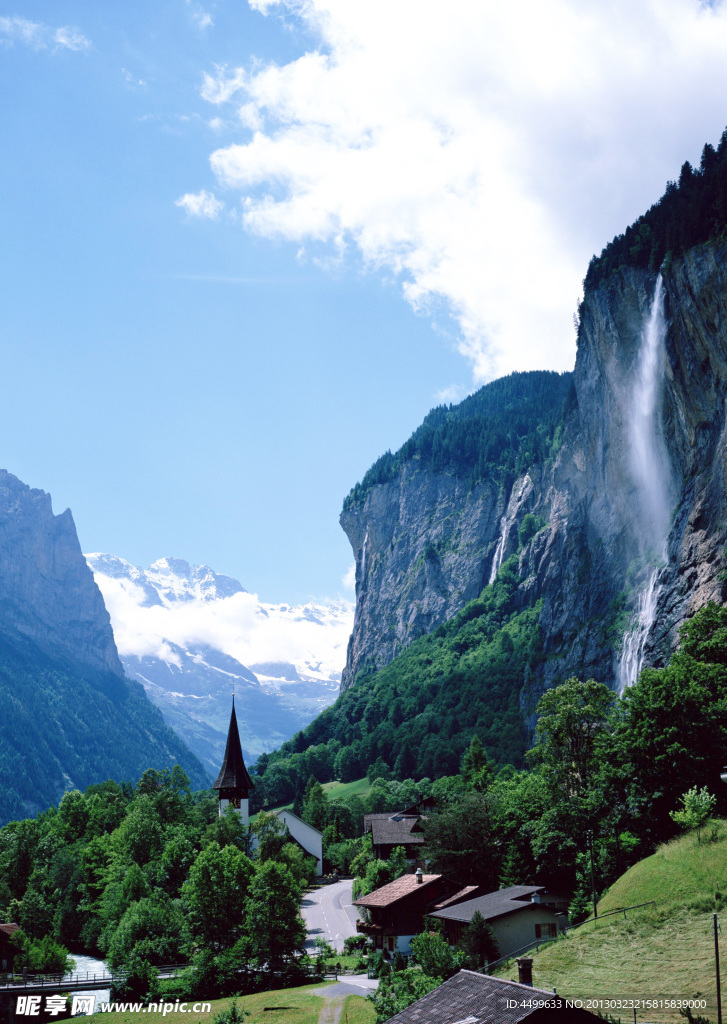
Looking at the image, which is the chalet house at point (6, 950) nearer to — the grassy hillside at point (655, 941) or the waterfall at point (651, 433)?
the grassy hillside at point (655, 941)

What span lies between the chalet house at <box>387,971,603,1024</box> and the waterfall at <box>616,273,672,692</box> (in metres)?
84.9

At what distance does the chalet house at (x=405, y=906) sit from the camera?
191 ft

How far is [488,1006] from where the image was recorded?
23094 millimetres

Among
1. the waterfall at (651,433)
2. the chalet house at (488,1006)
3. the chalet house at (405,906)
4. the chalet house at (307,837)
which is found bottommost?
the chalet house at (405,906)

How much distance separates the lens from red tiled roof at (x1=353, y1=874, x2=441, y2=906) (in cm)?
5994

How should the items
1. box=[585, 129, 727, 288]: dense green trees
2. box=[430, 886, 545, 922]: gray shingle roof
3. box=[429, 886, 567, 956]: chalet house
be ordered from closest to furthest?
1. box=[429, 886, 567, 956]: chalet house
2. box=[430, 886, 545, 922]: gray shingle roof
3. box=[585, 129, 727, 288]: dense green trees

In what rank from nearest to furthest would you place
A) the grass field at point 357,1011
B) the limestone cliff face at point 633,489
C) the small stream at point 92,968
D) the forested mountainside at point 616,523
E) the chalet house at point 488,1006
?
1. the chalet house at point 488,1006
2. the grass field at point 357,1011
3. the small stream at point 92,968
4. the limestone cliff face at point 633,489
5. the forested mountainside at point 616,523

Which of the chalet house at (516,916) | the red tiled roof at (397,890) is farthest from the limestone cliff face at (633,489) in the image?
the chalet house at (516,916)

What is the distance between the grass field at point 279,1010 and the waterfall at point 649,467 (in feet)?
223

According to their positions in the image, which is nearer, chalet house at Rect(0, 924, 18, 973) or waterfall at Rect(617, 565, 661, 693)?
chalet house at Rect(0, 924, 18, 973)

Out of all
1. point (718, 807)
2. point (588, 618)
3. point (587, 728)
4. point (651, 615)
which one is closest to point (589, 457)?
point (588, 618)

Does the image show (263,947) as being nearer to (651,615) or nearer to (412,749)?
(651,615)

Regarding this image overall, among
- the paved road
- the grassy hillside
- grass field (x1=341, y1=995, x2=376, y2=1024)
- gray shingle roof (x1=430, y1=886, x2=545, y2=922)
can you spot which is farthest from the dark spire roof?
the grassy hillside

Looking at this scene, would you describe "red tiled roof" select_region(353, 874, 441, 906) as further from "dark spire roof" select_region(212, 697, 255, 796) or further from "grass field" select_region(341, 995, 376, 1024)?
"dark spire roof" select_region(212, 697, 255, 796)
